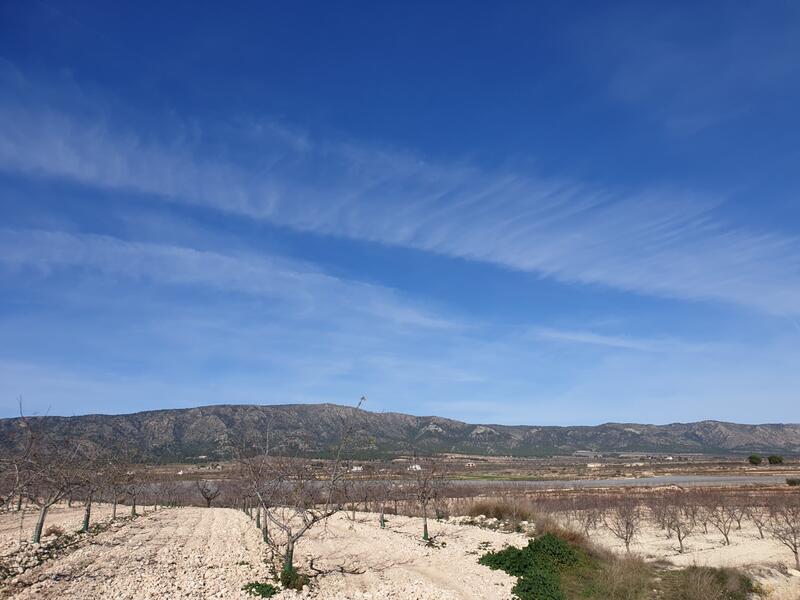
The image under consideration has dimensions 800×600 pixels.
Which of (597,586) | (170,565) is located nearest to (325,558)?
(170,565)

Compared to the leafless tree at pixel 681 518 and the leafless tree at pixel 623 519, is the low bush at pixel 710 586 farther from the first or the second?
the leafless tree at pixel 681 518

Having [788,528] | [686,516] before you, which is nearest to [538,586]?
[788,528]

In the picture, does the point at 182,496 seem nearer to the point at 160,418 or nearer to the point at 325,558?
the point at 325,558

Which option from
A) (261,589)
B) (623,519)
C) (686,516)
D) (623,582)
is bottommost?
(686,516)

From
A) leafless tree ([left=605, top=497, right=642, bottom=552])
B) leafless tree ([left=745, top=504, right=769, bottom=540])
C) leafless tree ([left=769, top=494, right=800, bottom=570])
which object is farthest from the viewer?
leafless tree ([left=745, top=504, right=769, bottom=540])

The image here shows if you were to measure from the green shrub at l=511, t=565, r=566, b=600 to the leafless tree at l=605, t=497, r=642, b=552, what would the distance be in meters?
12.2

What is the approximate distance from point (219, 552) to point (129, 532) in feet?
38.4

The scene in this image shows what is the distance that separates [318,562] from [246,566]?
3.31m

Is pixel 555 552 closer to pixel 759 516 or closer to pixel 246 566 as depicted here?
pixel 246 566

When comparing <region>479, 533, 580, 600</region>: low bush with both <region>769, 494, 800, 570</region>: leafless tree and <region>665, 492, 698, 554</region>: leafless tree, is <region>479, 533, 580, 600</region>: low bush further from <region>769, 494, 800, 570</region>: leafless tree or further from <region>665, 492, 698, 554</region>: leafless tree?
<region>665, 492, 698, 554</region>: leafless tree

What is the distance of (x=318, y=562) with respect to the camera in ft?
82.8

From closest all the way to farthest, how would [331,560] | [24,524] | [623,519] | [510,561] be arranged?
[510,561], [331,560], [24,524], [623,519]

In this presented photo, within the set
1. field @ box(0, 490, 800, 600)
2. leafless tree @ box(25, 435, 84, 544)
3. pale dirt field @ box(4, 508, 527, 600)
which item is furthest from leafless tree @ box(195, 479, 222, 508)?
pale dirt field @ box(4, 508, 527, 600)

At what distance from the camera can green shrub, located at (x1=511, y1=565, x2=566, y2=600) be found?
20344 millimetres
